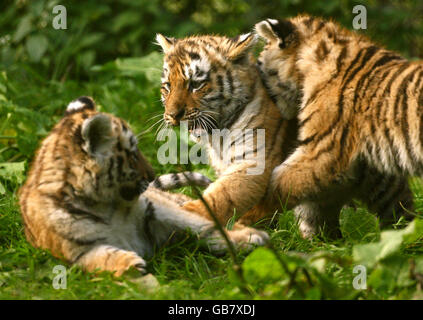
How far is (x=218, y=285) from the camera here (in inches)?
147

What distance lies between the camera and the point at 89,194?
3830 mm

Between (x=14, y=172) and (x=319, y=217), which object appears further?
(x=14, y=172)

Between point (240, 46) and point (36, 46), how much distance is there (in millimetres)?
3874

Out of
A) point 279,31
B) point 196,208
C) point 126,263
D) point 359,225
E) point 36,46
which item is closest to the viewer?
point 126,263

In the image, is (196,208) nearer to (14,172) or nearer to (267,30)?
(267,30)

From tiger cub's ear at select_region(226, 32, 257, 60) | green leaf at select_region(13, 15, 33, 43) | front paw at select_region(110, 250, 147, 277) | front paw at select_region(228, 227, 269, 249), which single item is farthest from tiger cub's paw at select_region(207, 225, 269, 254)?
green leaf at select_region(13, 15, 33, 43)

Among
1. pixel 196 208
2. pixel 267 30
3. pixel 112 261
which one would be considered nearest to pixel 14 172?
pixel 196 208

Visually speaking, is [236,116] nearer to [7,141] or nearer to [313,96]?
[313,96]

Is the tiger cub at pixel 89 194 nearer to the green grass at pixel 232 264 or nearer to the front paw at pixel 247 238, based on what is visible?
the front paw at pixel 247 238

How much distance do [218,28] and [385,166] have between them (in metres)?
4.96

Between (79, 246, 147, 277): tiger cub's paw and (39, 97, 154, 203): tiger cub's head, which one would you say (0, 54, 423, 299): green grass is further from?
(39, 97, 154, 203): tiger cub's head

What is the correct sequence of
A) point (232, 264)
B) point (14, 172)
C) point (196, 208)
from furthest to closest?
point (14, 172) → point (196, 208) → point (232, 264)
